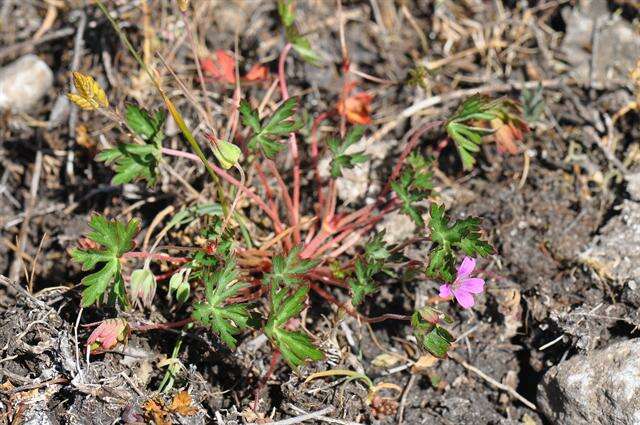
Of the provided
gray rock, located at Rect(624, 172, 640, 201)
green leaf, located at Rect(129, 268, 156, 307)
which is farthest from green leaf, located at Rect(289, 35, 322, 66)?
gray rock, located at Rect(624, 172, 640, 201)

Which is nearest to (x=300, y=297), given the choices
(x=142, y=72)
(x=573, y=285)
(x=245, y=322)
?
(x=245, y=322)

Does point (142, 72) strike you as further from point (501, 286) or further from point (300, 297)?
point (501, 286)

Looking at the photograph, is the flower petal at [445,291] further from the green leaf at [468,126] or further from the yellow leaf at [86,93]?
the yellow leaf at [86,93]

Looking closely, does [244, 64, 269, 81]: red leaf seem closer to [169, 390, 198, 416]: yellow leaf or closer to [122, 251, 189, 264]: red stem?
[122, 251, 189, 264]: red stem

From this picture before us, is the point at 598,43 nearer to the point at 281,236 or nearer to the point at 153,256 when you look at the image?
the point at 281,236

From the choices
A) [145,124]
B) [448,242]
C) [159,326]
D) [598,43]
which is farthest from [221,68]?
[598,43]

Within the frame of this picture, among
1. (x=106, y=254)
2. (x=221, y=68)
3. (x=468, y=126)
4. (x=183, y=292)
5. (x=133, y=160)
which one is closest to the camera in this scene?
(x=106, y=254)
